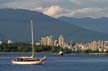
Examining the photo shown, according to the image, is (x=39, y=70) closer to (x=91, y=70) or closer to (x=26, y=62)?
(x=91, y=70)

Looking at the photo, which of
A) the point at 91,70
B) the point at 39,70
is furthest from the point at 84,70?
the point at 39,70

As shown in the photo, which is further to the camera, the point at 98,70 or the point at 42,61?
the point at 42,61

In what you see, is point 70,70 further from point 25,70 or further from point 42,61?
point 42,61

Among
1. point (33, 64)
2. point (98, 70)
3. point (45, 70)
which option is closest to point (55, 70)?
point (45, 70)

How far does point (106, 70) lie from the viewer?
228 ft

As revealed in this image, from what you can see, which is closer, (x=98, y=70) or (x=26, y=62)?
(x=98, y=70)

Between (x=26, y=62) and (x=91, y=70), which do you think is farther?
(x=26, y=62)

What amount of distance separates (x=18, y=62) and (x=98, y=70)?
22180 millimetres

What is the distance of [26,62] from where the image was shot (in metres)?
86.5

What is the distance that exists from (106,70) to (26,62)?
20.3 m

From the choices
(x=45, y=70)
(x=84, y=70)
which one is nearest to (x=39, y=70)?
(x=45, y=70)

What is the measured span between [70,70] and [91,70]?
2.74m

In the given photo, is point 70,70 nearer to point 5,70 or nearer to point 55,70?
point 55,70

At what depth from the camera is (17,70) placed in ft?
227
